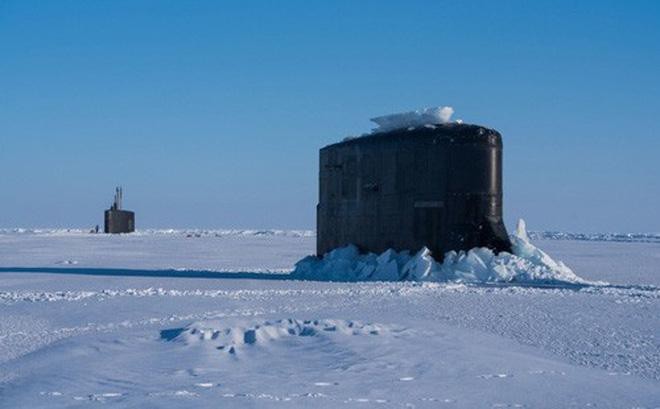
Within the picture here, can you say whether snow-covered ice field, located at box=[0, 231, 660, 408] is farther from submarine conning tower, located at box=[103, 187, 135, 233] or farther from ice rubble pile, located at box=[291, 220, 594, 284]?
submarine conning tower, located at box=[103, 187, 135, 233]

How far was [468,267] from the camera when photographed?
49.0 ft

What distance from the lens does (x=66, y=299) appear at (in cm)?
1162

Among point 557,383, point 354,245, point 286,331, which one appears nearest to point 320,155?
point 354,245

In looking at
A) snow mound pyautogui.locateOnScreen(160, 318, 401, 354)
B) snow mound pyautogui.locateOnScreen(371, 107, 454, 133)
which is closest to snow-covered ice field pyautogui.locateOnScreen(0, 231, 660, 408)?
snow mound pyautogui.locateOnScreen(160, 318, 401, 354)

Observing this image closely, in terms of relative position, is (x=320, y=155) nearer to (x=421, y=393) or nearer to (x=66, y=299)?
(x=66, y=299)

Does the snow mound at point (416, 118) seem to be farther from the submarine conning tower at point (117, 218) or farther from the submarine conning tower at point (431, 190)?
the submarine conning tower at point (117, 218)

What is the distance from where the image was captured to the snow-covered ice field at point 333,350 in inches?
211

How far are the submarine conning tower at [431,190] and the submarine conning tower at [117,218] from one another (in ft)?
158

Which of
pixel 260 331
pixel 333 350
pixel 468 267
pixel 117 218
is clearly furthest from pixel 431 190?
pixel 117 218

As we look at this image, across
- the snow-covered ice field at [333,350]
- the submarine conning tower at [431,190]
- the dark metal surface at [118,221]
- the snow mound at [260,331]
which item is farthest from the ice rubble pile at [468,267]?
the dark metal surface at [118,221]

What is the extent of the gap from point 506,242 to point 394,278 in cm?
222

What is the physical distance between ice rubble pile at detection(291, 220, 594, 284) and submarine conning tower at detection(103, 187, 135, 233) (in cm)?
4826

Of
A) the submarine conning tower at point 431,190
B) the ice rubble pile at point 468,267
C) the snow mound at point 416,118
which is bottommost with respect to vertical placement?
the ice rubble pile at point 468,267

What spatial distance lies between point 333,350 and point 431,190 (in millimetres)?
9103
